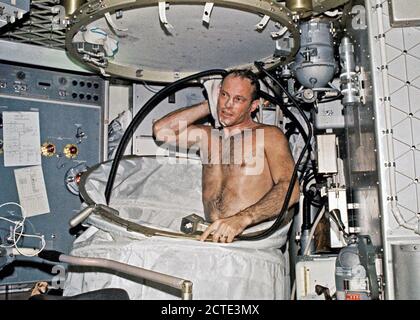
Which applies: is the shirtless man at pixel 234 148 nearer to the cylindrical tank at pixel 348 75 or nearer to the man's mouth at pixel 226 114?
the man's mouth at pixel 226 114

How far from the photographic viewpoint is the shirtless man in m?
2.29

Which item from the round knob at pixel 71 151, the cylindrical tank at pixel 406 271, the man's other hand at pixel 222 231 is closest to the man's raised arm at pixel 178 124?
the round knob at pixel 71 151

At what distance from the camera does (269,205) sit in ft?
6.75

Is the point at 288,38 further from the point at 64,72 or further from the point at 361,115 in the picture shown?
the point at 64,72

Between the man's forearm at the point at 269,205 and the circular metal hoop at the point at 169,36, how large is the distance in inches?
20.6

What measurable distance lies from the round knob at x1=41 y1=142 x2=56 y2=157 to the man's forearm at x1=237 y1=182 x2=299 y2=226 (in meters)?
0.88

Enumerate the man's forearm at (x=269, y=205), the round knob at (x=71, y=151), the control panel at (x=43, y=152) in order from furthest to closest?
1. the round knob at (x=71, y=151)
2. the control panel at (x=43, y=152)
3. the man's forearm at (x=269, y=205)

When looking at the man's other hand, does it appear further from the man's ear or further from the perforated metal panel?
the man's ear

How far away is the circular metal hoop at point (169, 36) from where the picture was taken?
1.60 meters

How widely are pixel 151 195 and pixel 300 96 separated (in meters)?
0.81

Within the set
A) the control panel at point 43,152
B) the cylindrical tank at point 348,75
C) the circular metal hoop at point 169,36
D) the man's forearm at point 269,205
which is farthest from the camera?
the control panel at point 43,152

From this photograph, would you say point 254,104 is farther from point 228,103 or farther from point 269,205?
point 269,205

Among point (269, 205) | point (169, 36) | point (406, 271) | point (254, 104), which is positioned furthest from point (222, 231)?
point (254, 104)

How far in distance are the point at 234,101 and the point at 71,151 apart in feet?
2.56
